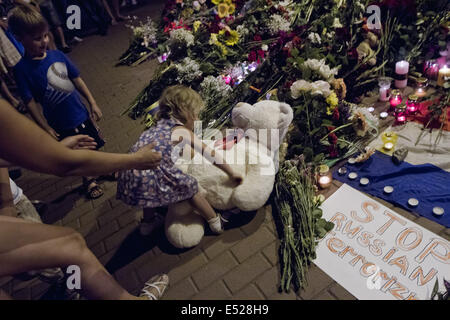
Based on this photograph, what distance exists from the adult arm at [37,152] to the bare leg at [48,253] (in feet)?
1.71

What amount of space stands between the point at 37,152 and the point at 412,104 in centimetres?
398

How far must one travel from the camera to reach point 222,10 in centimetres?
518

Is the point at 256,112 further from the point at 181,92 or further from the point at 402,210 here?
the point at 402,210

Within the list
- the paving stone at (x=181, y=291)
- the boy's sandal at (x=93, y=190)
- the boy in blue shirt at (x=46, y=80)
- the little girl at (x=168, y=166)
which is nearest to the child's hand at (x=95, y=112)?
the boy in blue shirt at (x=46, y=80)

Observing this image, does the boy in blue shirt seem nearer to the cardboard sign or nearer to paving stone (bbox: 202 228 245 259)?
paving stone (bbox: 202 228 245 259)

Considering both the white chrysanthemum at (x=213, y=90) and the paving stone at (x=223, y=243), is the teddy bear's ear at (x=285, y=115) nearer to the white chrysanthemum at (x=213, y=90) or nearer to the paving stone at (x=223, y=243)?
the paving stone at (x=223, y=243)

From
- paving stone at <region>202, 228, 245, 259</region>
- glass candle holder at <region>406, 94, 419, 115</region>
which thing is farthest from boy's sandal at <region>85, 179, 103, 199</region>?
glass candle holder at <region>406, 94, 419, 115</region>

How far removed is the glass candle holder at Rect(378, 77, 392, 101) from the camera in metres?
4.04

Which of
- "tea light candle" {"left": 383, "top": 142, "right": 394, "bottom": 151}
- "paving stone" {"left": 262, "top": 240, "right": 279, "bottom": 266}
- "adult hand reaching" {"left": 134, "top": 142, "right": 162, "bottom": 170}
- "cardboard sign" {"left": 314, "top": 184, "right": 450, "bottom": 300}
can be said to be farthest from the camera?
"tea light candle" {"left": 383, "top": 142, "right": 394, "bottom": 151}

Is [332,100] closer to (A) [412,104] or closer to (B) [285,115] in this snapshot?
(B) [285,115]

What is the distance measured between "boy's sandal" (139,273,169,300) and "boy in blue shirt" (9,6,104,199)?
1669mm
